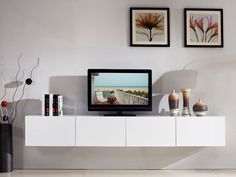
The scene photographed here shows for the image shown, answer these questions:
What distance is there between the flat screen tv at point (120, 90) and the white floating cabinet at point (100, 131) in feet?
0.58

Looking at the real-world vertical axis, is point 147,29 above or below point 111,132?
above

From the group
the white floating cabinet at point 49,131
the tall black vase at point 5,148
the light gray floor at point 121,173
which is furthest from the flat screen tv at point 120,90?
the tall black vase at point 5,148

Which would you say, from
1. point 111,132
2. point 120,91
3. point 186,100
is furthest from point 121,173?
point 186,100

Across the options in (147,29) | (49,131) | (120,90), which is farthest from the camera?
(147,29)

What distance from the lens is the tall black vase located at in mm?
4543

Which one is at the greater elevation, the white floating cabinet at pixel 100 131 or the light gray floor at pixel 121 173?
the white floating cabinet at pixel 100 131

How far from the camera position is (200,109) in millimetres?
4598

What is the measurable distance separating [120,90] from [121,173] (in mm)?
928

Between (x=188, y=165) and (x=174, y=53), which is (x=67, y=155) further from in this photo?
(x=174, y=53)

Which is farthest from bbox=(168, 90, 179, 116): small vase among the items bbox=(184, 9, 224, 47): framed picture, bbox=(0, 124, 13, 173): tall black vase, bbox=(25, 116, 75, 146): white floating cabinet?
bbox=(0, 124, 13, 173): tall black vase

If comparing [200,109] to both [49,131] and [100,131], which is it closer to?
[100,131]

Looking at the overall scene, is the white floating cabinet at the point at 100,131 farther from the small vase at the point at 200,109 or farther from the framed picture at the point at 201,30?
the framed picture at the point at 201,30

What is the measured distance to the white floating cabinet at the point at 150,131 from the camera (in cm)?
453

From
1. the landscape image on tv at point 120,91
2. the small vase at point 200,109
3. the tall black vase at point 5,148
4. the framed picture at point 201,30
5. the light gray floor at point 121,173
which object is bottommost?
the light gray floor at point 121,173
